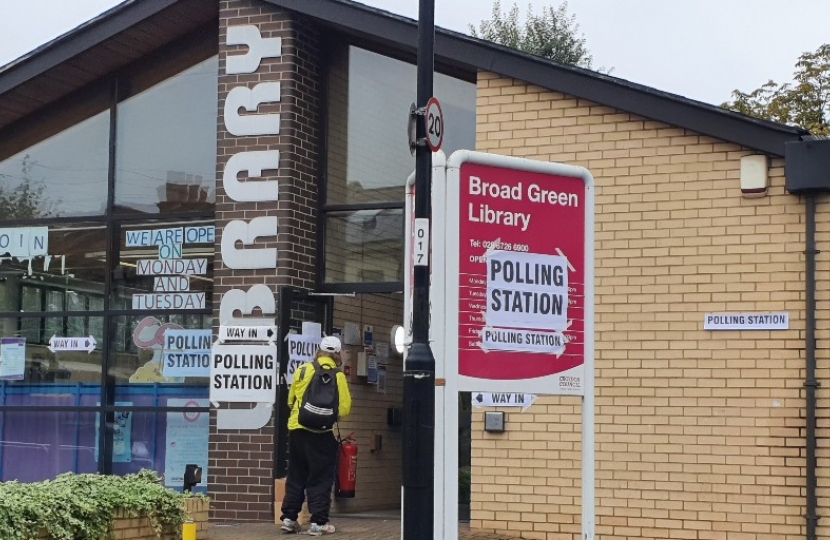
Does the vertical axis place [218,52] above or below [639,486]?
above

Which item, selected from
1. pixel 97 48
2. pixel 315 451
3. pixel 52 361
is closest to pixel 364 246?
pixel 315 451

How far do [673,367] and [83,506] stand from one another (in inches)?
211

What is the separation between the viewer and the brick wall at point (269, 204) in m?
13.6

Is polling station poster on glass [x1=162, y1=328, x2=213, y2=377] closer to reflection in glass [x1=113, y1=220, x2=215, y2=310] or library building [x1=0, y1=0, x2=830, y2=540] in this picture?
library building [x1=0, y1=0, x2=830, y2=540]

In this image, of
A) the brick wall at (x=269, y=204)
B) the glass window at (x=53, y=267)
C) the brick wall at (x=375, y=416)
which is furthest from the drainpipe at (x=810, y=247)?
the glass window at (x=53, y=267)

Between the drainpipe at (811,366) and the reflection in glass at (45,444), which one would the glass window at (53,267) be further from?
the drainpipe at (811,366)

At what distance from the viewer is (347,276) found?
14438 millimetres

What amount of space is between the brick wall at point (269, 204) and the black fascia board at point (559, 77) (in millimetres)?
496

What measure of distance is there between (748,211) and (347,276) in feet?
15.1

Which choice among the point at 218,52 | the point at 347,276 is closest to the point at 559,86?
the point at 347,276

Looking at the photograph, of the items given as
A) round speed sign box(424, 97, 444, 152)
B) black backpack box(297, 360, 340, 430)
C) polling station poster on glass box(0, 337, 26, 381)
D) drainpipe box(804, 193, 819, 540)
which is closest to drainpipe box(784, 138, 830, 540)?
drainpipe box(804, 193, 819, 540)

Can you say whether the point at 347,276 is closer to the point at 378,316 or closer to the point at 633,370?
the point at 378,316

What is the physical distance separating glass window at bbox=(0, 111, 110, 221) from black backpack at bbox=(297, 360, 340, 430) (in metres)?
4.78

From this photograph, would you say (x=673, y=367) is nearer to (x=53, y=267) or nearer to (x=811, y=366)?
(x=811, y=366)
